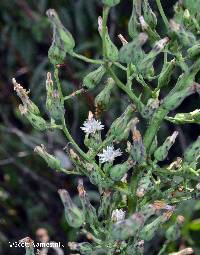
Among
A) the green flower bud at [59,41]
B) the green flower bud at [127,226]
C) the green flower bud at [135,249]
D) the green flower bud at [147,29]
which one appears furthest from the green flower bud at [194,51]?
the green flower bud at [135,249]

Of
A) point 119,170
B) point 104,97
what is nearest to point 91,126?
point 104,97

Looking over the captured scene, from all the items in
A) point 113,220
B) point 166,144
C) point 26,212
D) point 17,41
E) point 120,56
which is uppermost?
point 17,41

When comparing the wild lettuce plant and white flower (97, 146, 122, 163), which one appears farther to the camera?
white flower (97, 146, 122, 163)

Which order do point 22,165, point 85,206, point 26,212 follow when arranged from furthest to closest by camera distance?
1. point 26,212
2. point 22,165
3. point 85,206

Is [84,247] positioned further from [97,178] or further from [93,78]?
[93,78]

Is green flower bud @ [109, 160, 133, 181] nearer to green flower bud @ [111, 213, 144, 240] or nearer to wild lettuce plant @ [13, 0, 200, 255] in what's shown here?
wild lettuce plant @ [13, 0, 200, 255]

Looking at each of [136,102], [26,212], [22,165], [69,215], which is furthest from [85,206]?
[26,212]

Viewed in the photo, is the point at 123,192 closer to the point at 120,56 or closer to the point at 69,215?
the point at 69,215

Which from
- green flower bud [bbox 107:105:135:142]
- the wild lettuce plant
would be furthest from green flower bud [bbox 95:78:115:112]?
green flower bud [bbox 107:105:135:142]

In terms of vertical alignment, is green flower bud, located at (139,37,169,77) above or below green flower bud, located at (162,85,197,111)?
above

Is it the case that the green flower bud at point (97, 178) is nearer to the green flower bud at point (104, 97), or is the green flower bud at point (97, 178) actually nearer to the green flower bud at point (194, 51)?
the green flower bud at point (104, 97)
